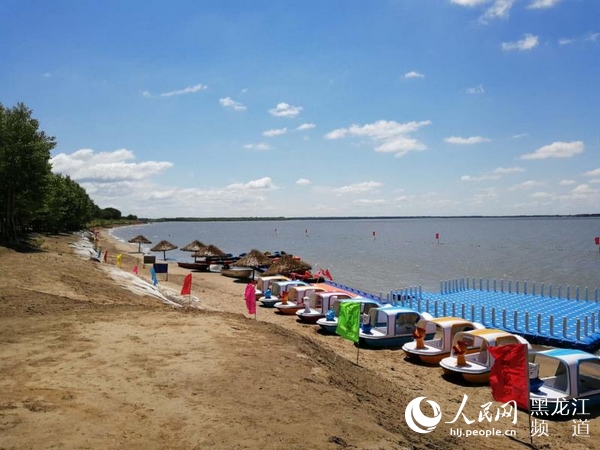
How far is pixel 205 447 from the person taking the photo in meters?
5.60

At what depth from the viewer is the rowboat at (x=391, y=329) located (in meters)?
17.0

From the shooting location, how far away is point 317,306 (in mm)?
22156

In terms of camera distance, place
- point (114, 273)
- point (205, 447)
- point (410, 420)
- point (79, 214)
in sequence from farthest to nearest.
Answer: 1. point (79, 214)
2. point (114, 273)
3. point (410, 420)
4. point (205, 447)

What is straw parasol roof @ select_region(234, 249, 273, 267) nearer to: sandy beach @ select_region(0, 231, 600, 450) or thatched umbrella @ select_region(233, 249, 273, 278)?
thatched umbrella @ select_region(233, 249, 273, 278)

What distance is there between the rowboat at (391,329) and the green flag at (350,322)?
3.84 metres

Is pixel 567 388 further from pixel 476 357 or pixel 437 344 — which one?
pixel 437 344

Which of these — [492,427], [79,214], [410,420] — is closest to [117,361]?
[410,420]

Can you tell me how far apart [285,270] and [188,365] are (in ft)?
82.1

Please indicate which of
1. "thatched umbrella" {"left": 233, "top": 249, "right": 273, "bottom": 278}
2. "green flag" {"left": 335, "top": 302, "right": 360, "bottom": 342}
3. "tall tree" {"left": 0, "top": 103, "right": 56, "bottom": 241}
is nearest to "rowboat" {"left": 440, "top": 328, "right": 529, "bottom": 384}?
"green flag" {"left": 335, "top": 302, "right": 360, "bottom": 342}

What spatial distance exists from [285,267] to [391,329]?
678 inches

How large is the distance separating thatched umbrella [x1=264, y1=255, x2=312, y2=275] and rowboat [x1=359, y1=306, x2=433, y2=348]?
15.9 meters

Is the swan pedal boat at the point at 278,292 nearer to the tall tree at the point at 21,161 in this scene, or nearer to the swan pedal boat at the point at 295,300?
the swan pedal boat at the point at 295,300

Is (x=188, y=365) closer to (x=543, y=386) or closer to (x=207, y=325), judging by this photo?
(x=207, y=325)

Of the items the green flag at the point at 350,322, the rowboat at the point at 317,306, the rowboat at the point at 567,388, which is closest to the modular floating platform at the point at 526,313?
the rowboat at the point at 317,306
